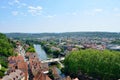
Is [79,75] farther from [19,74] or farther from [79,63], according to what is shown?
[19,74]

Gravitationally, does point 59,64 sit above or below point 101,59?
below

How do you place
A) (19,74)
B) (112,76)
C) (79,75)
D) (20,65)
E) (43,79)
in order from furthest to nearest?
(79,75)
(20,65)
(112,76)
(19,74)
(43,79)

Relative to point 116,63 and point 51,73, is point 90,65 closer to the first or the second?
point 116,63

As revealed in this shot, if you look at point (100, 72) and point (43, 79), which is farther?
point (100, 72)

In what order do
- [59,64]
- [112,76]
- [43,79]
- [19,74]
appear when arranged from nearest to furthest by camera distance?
[43,79] → [19,74] → [112,76] → [59,64]

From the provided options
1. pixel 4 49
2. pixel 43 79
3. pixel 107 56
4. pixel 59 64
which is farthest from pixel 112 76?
pixel 4 49

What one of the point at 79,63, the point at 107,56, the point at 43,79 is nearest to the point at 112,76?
the point at 107,56

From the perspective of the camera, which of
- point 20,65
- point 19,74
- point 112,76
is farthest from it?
point 20,65

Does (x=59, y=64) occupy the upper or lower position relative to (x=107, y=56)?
lower

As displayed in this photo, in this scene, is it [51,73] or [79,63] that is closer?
[51,73]
